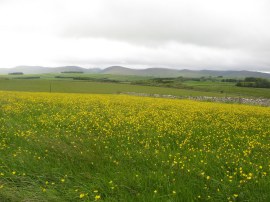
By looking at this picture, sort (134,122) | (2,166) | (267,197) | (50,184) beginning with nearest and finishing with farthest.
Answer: (267,197) < (50,184) < (2,166) < (134,122)

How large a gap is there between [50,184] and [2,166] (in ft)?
5.29

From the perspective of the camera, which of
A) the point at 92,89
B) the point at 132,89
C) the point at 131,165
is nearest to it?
the point at 131,165

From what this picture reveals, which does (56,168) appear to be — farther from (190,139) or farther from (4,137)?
(190,139)

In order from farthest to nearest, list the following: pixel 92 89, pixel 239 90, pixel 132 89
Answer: pixel 239 90 < pixel 132 89 < pixel 92 89

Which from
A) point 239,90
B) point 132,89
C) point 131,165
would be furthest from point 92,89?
point 131,165

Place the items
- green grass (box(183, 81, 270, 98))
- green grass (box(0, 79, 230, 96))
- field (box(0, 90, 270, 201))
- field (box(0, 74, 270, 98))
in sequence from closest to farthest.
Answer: field (box(0, 90, 270, 201)) < green grass (box(0, 79, 230, 96)) < field (box(0, 74, 270, 98)) < green grass (box(183, 81, 270, 98))

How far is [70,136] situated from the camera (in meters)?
9.54

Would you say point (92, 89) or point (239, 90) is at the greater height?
point (239, 90)

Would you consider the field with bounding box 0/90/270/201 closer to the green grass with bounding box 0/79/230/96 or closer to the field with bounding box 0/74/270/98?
the field with bounding box 0/74/270/98

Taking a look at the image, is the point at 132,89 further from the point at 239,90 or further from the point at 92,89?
the point at 239,90

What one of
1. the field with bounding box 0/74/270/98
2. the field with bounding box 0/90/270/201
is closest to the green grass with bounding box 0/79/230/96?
the field with bounding box 0/74/270/98

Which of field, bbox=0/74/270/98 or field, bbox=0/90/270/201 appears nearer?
field, bbox=0/90/270/201

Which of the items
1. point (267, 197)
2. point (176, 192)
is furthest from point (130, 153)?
point (267, 197)

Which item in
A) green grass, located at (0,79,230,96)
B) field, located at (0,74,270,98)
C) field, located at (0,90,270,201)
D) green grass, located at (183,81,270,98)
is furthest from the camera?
green grass, located at (183,81,270,98)
